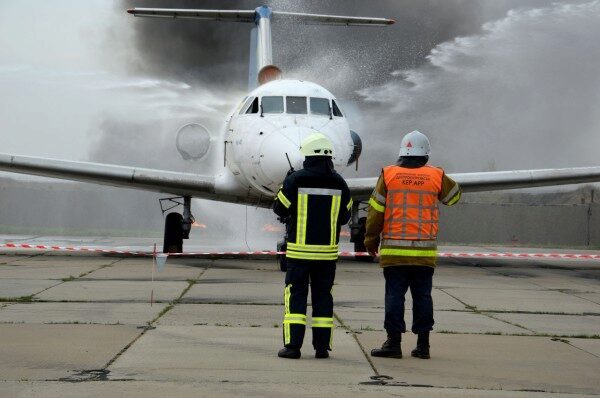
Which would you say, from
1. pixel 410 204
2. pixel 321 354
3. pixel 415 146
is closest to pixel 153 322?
pixel 321 354

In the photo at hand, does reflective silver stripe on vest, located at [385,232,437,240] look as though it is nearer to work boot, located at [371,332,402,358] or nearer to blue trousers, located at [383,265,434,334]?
blue trousers, located at [383,265,434,334]

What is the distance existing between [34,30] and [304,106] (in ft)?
61.4

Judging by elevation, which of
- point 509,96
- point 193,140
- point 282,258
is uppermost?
point 509,96

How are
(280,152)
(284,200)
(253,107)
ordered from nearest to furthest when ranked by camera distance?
(284,200), (280,152), (253,107)

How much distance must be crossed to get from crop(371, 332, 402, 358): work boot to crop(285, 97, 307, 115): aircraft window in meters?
10.8

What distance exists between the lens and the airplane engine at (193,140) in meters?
24.0

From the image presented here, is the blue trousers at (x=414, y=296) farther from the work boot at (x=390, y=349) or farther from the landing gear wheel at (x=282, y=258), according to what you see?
the landing gear wheel at (x=282, y=258)

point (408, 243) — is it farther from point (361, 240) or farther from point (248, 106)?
point (361, 240)

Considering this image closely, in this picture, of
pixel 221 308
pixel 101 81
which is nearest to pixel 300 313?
pixel 221 308

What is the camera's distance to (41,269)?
16.7 metres

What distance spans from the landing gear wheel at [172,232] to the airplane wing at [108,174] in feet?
2.33

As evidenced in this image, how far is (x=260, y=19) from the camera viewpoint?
1043 inches

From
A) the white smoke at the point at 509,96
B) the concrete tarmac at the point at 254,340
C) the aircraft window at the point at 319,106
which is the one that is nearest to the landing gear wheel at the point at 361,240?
the aircraft window at the point at 319,106

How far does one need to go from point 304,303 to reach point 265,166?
9.41 meters
